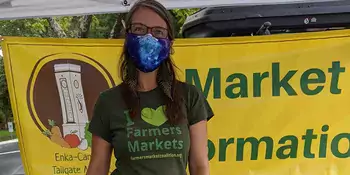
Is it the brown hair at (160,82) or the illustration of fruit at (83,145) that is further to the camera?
the illustration of fruit at (83,145)

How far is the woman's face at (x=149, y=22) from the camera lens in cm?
186

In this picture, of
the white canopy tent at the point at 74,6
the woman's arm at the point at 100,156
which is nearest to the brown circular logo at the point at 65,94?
the white canopy tent at the point at 74,6

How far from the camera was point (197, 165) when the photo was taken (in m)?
1.94

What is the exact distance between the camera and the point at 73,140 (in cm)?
316

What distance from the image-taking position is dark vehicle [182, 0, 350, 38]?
3.37 meters

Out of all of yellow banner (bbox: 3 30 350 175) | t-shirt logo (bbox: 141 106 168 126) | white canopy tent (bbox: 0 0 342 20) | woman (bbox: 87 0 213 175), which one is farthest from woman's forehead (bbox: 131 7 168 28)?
yellow banner (bbox: 3 30 350 175)

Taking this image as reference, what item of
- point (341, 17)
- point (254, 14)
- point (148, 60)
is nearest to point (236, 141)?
point (254, 14)

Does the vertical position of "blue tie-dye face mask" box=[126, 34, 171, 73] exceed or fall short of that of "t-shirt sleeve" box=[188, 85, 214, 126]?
it exceeds it

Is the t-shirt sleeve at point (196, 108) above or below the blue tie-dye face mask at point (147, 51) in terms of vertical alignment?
below

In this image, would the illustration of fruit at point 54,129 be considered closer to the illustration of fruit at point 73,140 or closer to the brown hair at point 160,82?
the illustration of fruit at point 73,140

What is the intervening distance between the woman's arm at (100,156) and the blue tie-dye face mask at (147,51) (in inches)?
12.3

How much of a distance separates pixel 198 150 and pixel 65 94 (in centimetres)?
146

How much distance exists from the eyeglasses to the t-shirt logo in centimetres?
28

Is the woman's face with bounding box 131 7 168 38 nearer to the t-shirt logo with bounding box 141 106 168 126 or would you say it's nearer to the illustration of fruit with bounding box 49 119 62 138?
the t-shirt logo with bounding box 141 106 168 126
